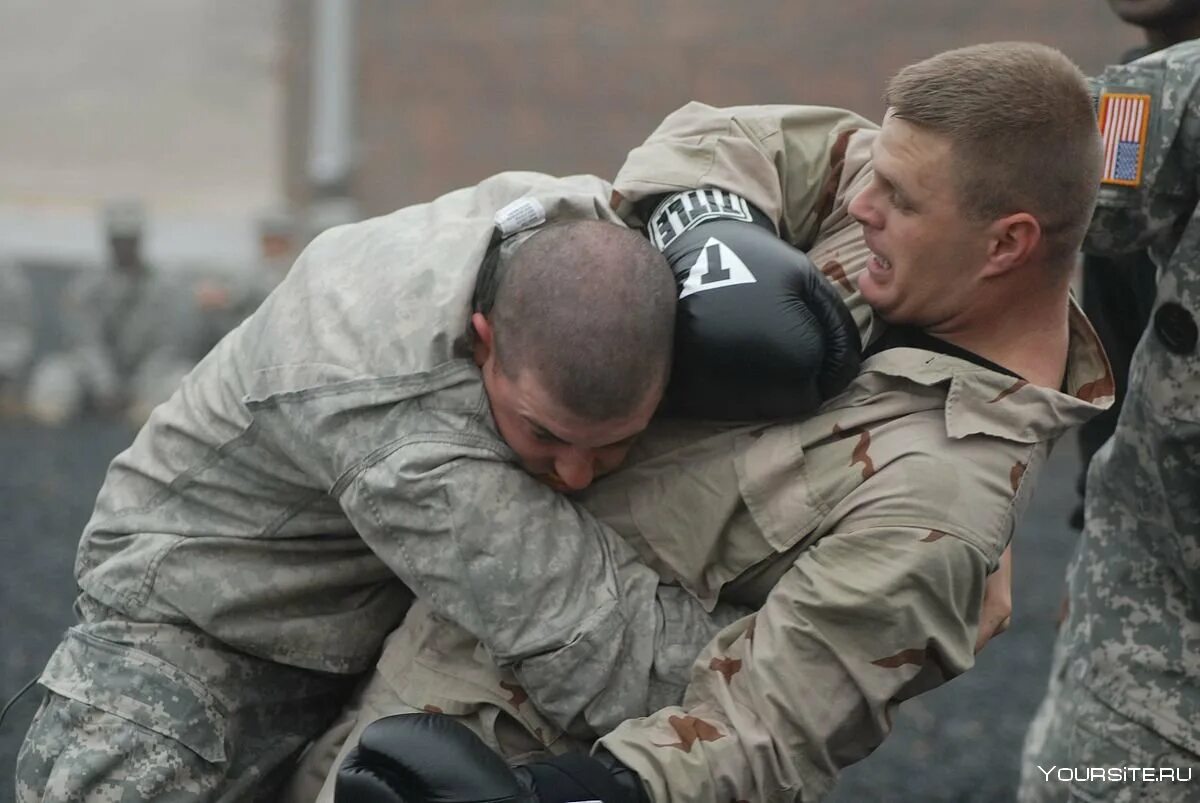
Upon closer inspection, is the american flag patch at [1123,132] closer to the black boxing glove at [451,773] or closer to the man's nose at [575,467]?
the man's nose at [575,467]

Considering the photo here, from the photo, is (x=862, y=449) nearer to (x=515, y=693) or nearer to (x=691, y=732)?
(x=691, y=732)

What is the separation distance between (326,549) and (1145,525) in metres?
2.04

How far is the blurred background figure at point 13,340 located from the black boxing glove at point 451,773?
1019 cm

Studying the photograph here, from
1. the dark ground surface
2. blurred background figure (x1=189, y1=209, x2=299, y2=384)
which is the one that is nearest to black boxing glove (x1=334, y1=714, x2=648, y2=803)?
the dark ground surface

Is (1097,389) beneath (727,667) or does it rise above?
above

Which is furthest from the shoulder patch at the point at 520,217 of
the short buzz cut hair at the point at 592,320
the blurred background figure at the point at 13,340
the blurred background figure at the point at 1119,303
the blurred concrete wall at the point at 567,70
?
the blurred concrete wall at the point at 567,70

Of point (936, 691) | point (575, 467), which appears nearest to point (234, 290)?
point (936, 691)

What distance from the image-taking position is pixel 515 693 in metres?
2.96

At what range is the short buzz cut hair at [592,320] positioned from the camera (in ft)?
8.67

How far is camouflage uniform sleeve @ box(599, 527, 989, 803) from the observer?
8.79 ft

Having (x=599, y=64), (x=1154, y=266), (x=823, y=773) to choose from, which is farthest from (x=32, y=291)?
(x=823, y=773)

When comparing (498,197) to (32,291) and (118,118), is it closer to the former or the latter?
(32,291)

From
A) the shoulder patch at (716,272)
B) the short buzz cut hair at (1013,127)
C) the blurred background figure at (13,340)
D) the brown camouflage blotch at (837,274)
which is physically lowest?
the blurred background figure at (13,340)

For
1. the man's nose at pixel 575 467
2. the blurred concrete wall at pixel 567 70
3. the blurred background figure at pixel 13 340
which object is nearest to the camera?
the man's nose at pixel 575 467
